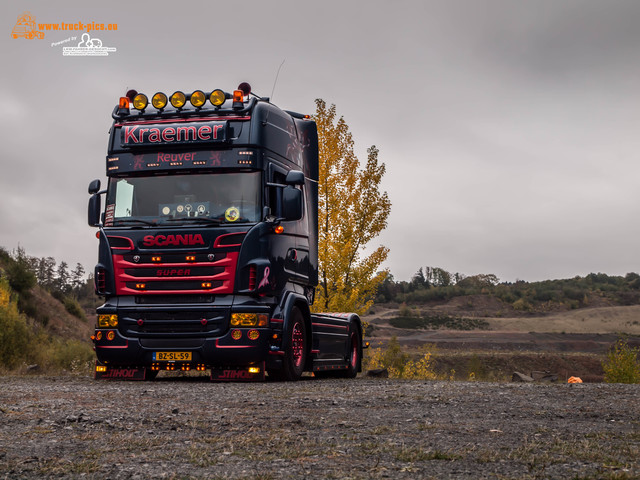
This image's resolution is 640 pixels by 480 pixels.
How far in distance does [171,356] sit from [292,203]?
316 centimetres

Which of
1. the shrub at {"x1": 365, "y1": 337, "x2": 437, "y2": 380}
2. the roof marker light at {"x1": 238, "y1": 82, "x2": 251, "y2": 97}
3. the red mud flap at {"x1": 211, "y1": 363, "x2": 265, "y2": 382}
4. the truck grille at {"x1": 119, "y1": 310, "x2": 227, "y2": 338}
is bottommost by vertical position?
the shrub at {"x1": 365, "y1": 337, "x2": 437, "y2": 380}

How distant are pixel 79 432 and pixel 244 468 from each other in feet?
7.08

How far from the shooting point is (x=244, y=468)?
200 inches

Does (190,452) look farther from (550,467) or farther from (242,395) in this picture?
(242,395)

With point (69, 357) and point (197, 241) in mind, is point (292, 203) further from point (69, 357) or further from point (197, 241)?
point (69, 357)

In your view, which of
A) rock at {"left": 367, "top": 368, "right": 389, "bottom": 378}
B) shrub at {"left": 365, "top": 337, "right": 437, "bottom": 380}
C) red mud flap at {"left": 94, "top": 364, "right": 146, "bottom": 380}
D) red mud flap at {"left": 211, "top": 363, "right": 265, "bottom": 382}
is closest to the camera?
red mud flap at {"left": 211, "top": 363, "right": 265, "bottom": 382}

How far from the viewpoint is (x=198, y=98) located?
1400 centimetres

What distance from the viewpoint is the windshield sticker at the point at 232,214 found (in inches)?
510

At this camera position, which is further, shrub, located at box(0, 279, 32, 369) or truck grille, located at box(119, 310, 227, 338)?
shrub, located at box(0, 279, 32, 369)

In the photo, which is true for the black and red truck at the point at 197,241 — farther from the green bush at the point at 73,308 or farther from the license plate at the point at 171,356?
the green bush at the point at 73,308

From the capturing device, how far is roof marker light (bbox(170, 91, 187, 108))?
1399 centimetres

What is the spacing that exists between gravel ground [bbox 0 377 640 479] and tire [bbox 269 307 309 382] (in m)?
3.01

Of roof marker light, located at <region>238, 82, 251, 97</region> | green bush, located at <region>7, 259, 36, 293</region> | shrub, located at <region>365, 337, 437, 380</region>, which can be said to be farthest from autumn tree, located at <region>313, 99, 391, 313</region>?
green bush, located at <region>7, 259, 36, 293</region>

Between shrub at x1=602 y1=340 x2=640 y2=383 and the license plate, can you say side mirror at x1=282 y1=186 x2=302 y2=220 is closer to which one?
the license plate
